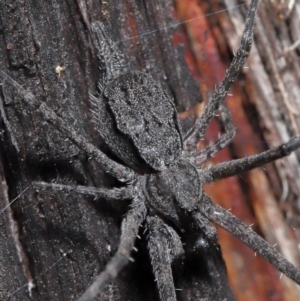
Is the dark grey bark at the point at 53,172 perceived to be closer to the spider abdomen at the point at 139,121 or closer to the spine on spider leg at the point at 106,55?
the spine on spider leg at the point at 106,55

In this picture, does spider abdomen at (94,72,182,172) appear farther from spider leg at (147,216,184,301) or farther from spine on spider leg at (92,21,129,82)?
spider leg at (147,216,184,301)

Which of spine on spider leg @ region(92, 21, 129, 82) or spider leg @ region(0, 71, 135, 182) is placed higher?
spine on spider leg @ region(92, 21, 129, 82)

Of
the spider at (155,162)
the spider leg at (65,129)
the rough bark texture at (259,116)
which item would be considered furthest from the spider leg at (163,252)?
the rough bark texture at (259,116)

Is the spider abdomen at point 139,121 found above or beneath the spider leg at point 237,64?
beneath

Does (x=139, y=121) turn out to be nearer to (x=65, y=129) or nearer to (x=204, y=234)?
(x=65, y=129)

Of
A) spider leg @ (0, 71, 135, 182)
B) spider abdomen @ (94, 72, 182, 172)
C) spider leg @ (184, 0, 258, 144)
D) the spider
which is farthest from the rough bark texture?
spider leg @ (0, 71, 135, 182)

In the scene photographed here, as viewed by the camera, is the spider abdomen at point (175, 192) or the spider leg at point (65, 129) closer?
the spider leg at point (65, 129)
